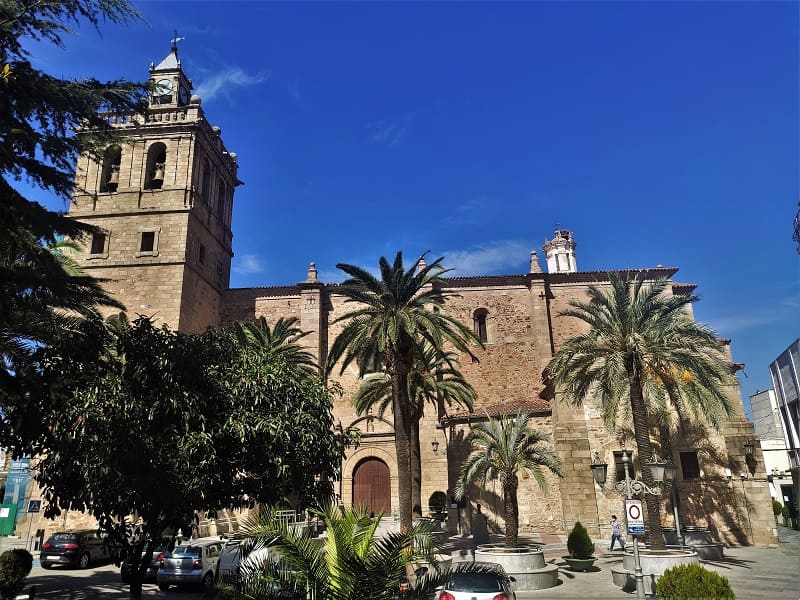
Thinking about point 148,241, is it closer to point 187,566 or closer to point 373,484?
point 373,484

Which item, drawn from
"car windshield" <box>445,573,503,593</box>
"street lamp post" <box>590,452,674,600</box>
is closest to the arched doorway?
"street lamp post" <box>590,452,674,600</box>

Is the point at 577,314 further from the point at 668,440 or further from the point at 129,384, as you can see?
the point at 129,384

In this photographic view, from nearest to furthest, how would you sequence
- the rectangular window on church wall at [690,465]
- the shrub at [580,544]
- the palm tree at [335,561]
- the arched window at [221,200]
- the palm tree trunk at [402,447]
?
1. the palm tree at [335,561]
2. the palm tree trunk at [402,447]
3. the shrub at [580,544]
4. the rectangular window on church wall at [690,465]
5. the arched window at [221,200]

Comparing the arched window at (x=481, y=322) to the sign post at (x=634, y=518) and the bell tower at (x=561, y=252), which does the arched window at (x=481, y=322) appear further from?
the sign post at (x=634, y=518)

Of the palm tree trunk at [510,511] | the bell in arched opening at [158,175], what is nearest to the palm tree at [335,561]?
the palm tree trunk at [510,511]

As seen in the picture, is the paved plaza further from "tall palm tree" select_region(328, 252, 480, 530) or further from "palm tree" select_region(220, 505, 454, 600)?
"palm tree" select_region(220, 505, 454, 600)

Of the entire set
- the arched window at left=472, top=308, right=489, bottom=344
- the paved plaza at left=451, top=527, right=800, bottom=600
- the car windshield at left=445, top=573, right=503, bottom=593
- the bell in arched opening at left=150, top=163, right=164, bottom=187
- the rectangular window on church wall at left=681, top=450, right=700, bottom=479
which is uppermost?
the bell in arched opening at left=150, top=163, right=164, bottom=187

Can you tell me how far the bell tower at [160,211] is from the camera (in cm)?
2784

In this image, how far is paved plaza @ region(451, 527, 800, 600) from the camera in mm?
13523

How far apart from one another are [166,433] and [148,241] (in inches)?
886

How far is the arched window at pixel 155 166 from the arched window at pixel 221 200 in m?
3.66

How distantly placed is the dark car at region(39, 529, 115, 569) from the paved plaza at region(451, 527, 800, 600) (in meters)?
12.4

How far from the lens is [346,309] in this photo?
32812 mm

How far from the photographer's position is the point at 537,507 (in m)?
23.2
